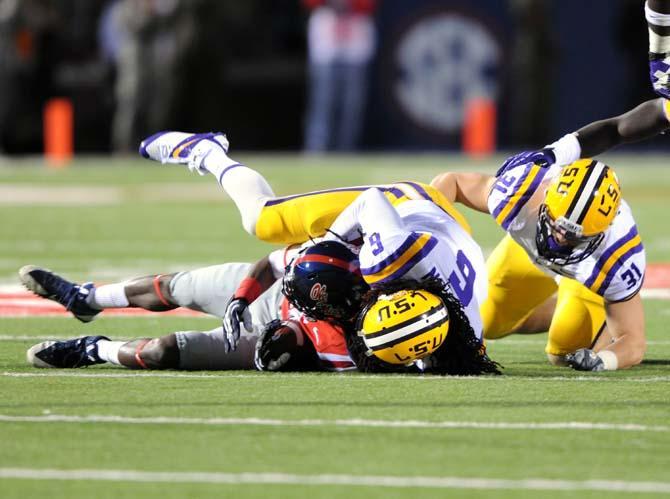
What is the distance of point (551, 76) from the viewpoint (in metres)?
24.2

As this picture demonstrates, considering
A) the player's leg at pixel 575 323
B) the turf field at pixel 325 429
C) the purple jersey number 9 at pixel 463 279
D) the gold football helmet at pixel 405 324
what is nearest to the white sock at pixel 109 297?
the turf field at pixel 325 429

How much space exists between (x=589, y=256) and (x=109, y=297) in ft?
7.13

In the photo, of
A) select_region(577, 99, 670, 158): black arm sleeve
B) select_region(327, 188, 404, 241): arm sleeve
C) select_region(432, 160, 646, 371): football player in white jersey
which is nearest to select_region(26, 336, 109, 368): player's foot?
select_region(327, 188, 404, 241): arm sleeve

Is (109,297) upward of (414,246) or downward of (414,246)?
downward

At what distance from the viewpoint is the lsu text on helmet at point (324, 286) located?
22.0 ft

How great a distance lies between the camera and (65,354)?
7023 mm

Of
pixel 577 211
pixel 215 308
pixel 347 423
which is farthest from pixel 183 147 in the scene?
pixel 347 423

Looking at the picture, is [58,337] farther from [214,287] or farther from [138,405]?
[138,405]

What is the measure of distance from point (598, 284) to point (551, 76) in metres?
17.4

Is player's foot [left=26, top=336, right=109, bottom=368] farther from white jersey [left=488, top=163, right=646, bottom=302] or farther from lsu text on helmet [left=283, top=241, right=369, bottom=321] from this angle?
white jersey [left=488, top=163, right=646, bottom=302]

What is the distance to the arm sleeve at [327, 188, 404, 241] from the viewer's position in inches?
270

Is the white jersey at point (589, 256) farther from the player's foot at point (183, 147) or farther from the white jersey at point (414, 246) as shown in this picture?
the player's foot at point (183, 147)

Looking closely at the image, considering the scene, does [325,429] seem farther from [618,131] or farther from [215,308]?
[618,131]

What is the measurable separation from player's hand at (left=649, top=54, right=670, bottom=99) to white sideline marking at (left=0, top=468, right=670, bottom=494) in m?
3.19
